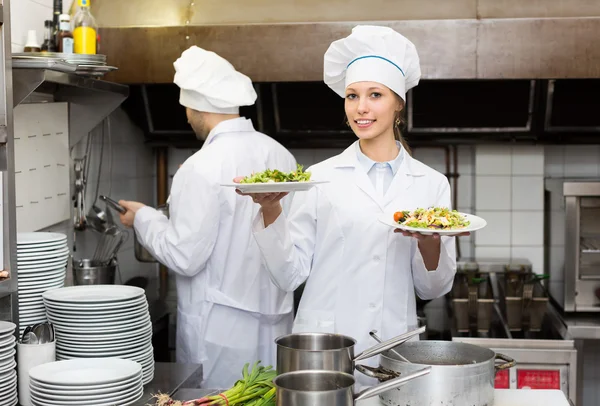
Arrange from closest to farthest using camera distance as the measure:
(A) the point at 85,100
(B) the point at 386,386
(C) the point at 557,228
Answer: (B) the point at 386,386 → (A) the point at 85,100 → (C) the point at 557,228

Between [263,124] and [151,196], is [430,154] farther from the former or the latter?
[151,196]

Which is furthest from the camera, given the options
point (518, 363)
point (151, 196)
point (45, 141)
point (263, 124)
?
point (151, 196)

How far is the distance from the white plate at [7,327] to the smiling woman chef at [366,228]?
2.56 feet

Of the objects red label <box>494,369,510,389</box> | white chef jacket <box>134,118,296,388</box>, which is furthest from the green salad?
red label <box>494,369,510,389</box>

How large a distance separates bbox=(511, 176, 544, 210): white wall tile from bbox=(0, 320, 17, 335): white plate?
3.20 meters

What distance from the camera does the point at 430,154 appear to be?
488 cm

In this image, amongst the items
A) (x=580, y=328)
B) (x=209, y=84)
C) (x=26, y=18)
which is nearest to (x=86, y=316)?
(x=209, y=84)

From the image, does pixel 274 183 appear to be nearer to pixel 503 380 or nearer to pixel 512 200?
pixel 503 380

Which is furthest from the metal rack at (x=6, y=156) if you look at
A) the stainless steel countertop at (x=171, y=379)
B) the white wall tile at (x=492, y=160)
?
the white wall tile at (x=492, y=160)

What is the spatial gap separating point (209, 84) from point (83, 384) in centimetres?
170

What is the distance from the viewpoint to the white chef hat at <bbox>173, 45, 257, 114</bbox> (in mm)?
3506

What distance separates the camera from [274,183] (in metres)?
2.20

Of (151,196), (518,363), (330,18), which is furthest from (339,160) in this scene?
(151,196)

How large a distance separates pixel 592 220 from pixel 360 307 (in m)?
1.94
